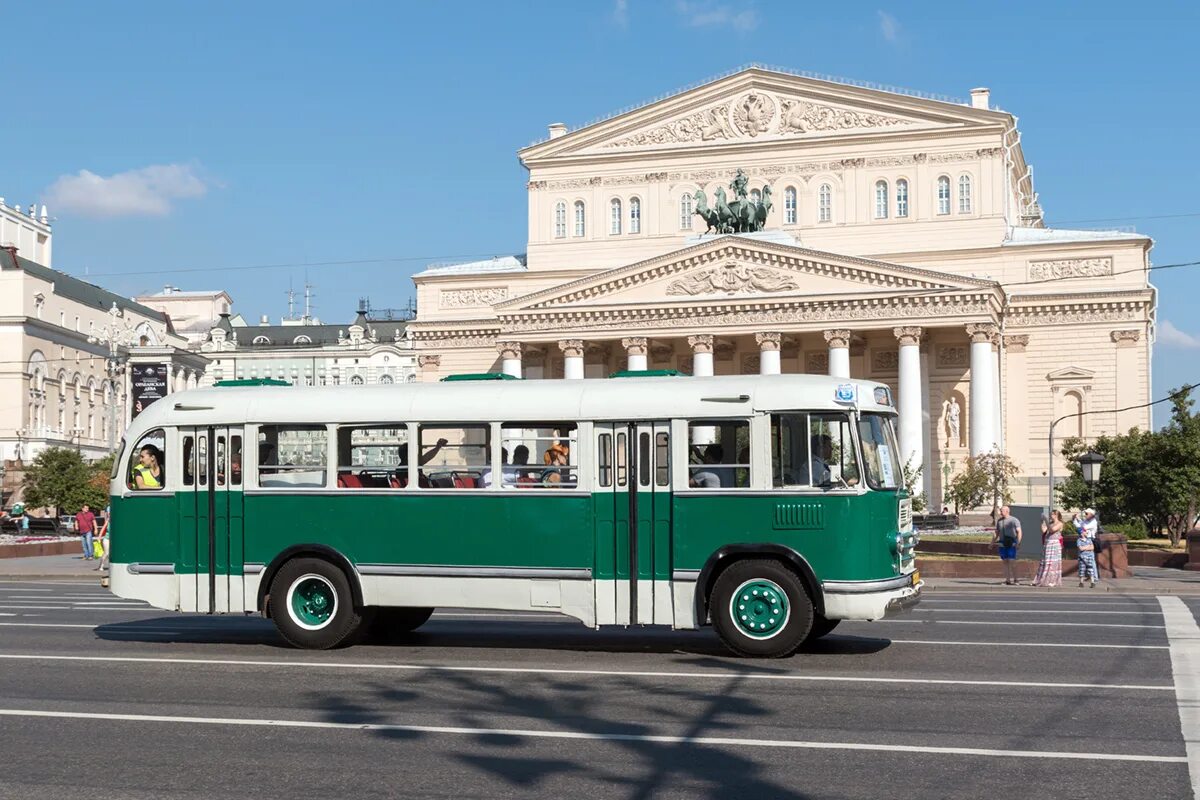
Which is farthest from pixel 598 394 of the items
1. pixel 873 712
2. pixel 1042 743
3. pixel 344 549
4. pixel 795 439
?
pixel 1042 743

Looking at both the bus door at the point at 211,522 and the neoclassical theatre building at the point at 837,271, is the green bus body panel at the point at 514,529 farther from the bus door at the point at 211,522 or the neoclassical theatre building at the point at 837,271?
the neoclassical theatre building at the point at 837,271

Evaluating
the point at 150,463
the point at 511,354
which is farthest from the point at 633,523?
the point at 511,354

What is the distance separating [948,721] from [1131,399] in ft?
199

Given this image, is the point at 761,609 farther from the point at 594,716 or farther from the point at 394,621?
the point at 394,621

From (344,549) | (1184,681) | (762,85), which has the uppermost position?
(762,85)

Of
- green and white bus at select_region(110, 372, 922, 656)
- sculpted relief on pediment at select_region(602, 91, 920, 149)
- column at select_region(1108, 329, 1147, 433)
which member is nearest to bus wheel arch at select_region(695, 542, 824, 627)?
green and white bus at select_region(110, 372, 922, 656)

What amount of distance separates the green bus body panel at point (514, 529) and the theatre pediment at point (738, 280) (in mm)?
49702

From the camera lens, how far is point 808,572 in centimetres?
1489

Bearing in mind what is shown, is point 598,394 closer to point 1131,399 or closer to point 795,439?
point 795,439

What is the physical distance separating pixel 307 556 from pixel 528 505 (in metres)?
2.68

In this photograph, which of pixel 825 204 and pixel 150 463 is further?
pixel 825 204

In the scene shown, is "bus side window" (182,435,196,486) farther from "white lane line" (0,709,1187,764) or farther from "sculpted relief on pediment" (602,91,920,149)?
"sculpted relief on pediment" (602,91,920,149)

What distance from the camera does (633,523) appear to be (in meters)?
15.5

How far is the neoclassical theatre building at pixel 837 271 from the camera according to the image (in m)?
65.4
